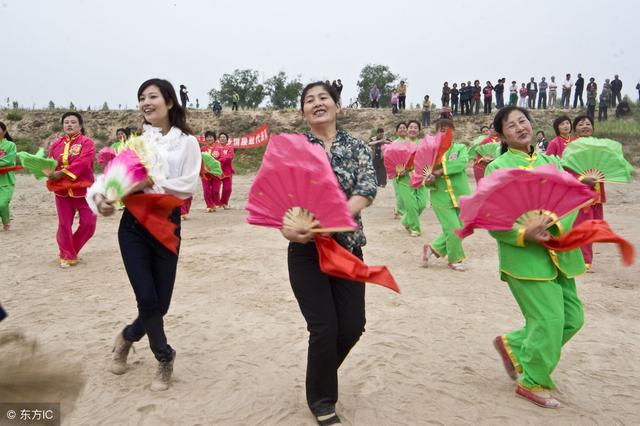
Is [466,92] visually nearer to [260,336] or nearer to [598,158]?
[598,158]

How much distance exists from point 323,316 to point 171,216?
1.44m

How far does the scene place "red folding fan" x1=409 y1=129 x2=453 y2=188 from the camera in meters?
6.82

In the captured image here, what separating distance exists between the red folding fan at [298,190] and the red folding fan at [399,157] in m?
7.22

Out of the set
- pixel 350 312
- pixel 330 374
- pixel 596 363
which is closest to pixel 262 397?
pixel 330 374

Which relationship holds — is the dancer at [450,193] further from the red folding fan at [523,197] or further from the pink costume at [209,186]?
the pink costume at [209,186]

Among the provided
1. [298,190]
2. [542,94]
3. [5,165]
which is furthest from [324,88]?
[542,94]

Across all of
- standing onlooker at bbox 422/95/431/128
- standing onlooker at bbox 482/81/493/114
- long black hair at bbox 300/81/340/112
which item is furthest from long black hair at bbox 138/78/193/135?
standing onlooker at bbox 482/81/493/114

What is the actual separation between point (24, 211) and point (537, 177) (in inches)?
571

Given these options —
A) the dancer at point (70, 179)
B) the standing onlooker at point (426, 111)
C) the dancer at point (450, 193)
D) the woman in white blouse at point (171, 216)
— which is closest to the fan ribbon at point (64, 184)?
the dancer at point (70, 179)

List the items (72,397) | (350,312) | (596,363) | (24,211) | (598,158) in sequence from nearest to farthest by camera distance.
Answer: (72,397) → (350,312) → (596,363) → (598,158) → (24,211)

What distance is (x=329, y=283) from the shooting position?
3021 mm

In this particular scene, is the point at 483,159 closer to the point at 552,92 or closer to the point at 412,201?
the point at 412,201

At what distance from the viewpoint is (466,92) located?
87.1 ft

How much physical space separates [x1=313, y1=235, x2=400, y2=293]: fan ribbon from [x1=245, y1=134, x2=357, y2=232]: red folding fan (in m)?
0.15
